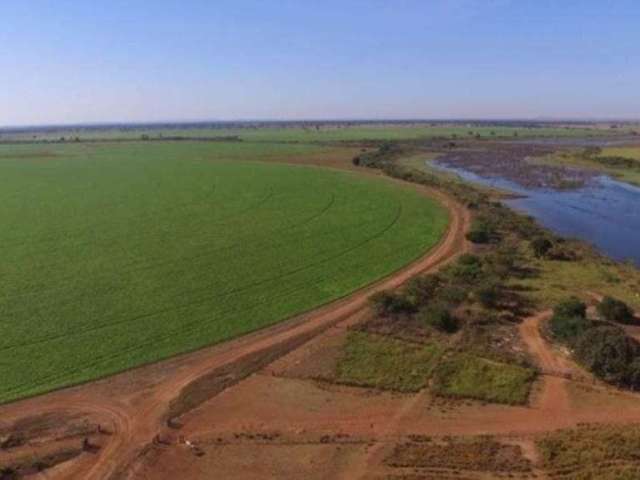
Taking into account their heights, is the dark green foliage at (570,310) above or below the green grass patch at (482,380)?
above

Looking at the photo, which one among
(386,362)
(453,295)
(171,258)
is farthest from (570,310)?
(171,258)

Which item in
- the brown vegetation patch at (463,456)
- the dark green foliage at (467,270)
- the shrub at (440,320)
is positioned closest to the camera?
the brown vegetation patch at (463,456)

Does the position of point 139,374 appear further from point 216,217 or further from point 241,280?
point 216,217

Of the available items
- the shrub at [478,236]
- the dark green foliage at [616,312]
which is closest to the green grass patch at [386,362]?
the dark green foliage at [616,312]

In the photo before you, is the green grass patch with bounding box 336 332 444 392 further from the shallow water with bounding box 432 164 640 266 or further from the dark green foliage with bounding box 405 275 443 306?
the shallow water with bounding box 432 164 640 266

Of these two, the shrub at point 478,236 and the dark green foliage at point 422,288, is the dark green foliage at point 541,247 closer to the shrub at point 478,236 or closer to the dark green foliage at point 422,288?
the shrub at point 478,236

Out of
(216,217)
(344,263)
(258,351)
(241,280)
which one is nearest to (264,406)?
(258,351)

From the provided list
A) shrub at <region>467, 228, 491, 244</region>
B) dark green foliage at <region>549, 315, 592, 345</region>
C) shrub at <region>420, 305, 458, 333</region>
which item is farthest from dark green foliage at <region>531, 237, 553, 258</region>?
shrub at <region>420, 305, 458, 333</region>

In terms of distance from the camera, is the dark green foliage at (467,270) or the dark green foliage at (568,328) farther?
the dark green foliage at (467,270)
